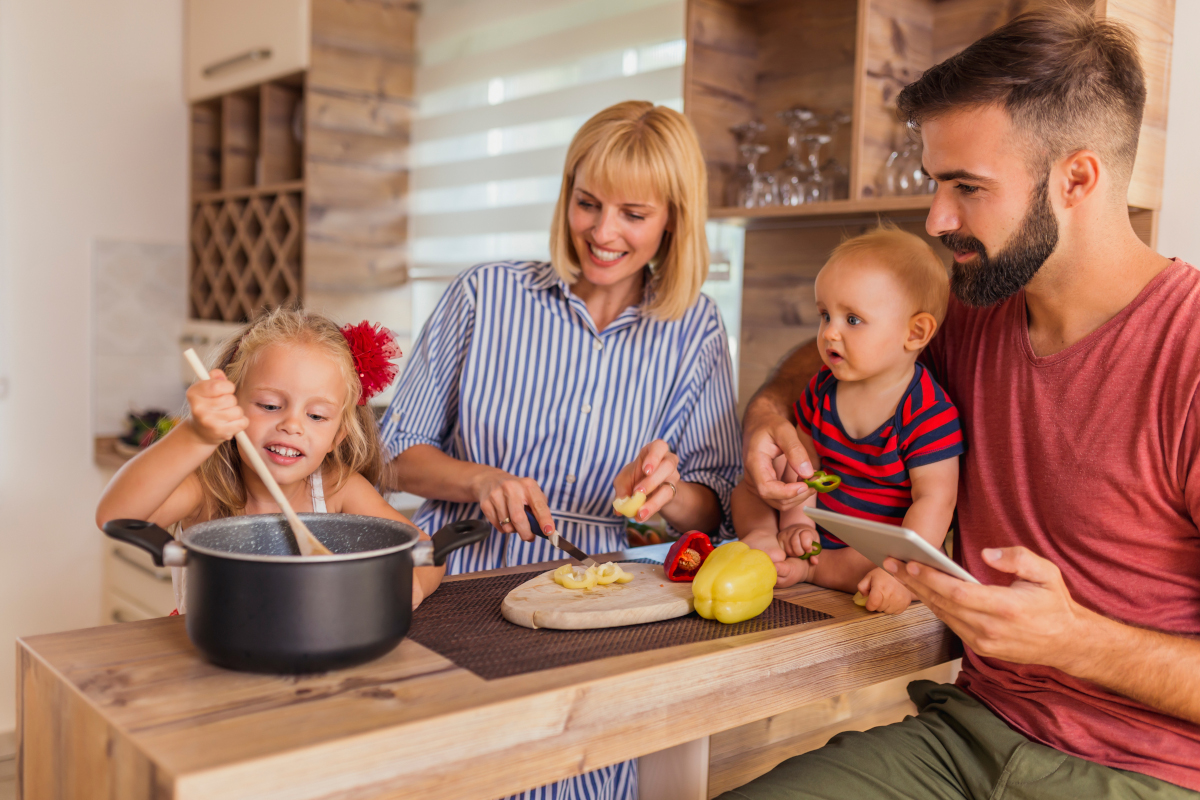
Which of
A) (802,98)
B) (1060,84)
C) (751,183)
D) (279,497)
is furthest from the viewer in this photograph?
(802,98)

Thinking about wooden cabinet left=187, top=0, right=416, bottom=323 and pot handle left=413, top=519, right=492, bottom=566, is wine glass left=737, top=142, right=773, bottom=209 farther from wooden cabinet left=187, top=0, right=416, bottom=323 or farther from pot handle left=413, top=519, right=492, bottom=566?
wooden cabinet left=187, top=0, right=416, bottom=323

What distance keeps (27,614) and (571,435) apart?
261cm

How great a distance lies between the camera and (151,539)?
895 millimetres

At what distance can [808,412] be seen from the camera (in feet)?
4.84

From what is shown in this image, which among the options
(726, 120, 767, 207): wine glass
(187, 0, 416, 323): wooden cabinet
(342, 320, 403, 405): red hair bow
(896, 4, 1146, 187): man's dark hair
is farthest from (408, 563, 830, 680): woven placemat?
(187, 0, 416, 323): wooden cabinet

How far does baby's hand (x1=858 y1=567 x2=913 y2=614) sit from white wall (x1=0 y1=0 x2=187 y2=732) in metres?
3.07

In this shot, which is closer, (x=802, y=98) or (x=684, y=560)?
(x=684, y=560)

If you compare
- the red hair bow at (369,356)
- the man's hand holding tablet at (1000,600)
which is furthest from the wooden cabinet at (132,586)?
the man's hand holding tablet at (1000,600)

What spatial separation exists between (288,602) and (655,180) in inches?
40.1

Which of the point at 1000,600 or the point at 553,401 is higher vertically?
the point at 553,401

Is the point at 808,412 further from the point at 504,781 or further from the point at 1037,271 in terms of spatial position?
the point at 504,781

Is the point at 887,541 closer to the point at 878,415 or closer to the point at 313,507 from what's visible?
the point at 878,415

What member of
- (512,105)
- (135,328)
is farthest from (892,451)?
(135,328)

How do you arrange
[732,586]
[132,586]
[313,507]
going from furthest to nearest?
[132,586] < [313,507] < [732,586]
